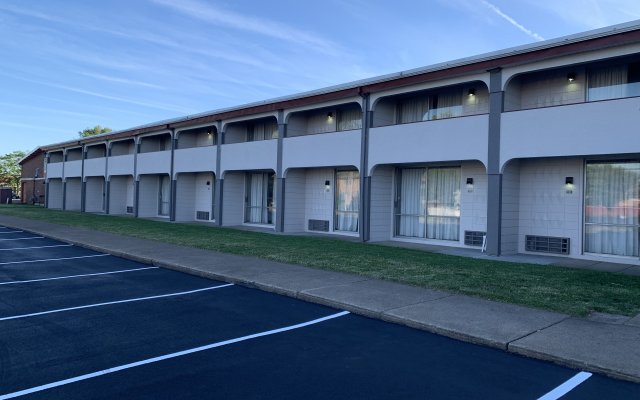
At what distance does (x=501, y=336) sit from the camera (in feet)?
20.3

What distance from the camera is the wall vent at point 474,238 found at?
1617 centimetres

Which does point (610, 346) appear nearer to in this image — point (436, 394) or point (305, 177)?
point (436, 394)

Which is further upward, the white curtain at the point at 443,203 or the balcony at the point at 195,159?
the balcony at the point at 195,159

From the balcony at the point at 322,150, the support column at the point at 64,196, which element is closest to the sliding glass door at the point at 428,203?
the balcony at the point at 322,150

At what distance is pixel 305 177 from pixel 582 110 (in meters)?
12.2

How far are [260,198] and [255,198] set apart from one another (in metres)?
0.38

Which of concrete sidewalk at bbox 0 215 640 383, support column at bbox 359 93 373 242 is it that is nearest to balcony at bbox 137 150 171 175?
support column at bbox 359 93 373 242

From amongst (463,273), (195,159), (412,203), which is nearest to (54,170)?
(195,159)

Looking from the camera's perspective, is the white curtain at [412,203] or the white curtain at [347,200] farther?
the white curtain at [347,200]

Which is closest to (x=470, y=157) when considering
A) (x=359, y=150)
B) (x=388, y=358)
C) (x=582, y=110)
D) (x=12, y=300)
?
(x=582, y=110)

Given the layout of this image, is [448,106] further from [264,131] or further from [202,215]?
[202,215]

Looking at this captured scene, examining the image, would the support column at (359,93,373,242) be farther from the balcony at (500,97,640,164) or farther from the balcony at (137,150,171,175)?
the balcony at (137,150,171,175)

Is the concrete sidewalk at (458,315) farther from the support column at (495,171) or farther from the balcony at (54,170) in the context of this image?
the balcony at (54,170)

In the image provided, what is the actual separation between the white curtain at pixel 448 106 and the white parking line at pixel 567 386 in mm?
12540
